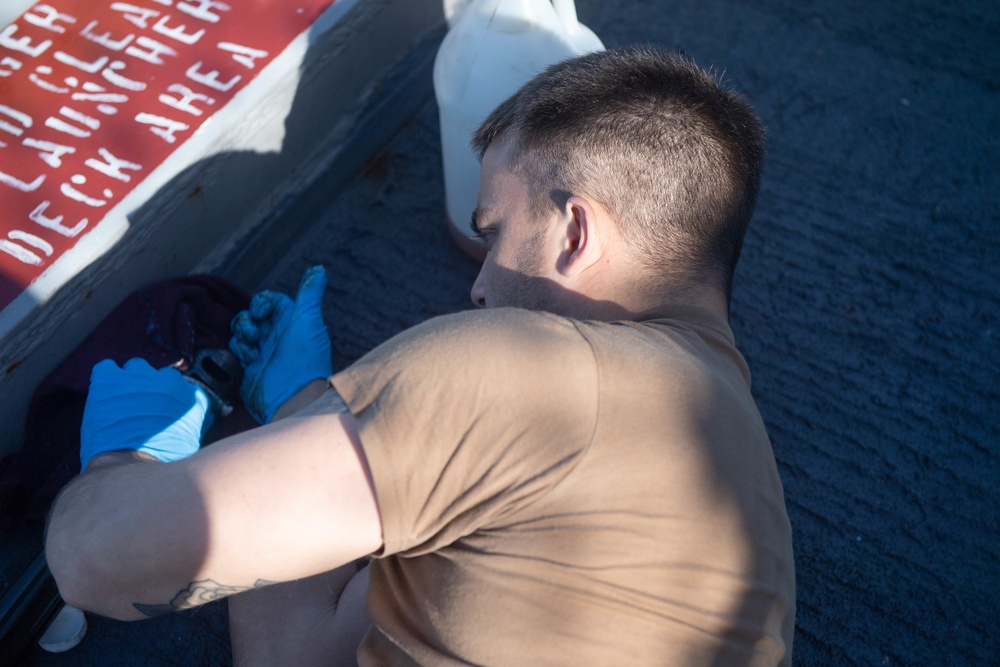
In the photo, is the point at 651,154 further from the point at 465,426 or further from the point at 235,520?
the point at 235,520

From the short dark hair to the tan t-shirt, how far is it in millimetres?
326

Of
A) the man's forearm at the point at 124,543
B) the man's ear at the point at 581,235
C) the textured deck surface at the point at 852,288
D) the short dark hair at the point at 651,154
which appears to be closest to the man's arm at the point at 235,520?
the man's forearm at the point at 124,543

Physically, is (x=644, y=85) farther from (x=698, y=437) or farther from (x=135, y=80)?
(x=135, y=80)

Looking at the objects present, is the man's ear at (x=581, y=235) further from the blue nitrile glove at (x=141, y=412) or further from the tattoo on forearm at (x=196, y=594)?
the blue nitrile glove at (x=141, y=412)

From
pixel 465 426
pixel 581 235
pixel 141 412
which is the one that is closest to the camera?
pixel 465 426

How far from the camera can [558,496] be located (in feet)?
2.83

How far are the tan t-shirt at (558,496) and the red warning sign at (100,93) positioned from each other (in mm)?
963

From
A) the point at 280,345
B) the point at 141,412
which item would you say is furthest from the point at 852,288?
the point at 141,412

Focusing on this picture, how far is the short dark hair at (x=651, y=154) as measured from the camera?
120cm

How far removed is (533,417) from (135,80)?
131 centimetres

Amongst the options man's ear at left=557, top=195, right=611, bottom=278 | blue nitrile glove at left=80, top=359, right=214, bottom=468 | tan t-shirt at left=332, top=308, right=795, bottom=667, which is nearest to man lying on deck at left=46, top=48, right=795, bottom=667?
tan t-shirt at left=332, top=308, right=795, bottom=667

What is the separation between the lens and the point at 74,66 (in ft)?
5.53

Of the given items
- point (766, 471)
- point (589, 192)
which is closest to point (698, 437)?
point (766, 471)

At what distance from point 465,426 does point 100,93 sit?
1282 millimetres
